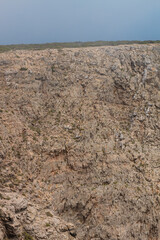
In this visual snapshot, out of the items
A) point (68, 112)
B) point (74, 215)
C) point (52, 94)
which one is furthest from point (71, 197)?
point (52, 94)

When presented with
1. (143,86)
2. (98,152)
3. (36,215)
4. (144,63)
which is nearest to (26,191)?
(36,215)

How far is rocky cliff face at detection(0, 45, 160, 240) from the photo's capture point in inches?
870

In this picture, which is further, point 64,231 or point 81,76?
point 81,76

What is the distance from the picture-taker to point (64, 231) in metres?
19.9

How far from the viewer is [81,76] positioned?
1288 inches

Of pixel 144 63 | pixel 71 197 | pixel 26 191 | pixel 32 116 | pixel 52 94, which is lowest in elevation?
pixel 71 197

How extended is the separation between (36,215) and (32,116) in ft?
41.1

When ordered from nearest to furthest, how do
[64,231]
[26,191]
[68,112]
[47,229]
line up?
[47,229] → [64,231] → [26,191] → [68,112]

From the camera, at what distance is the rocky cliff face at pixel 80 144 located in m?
22.1

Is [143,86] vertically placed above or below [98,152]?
above

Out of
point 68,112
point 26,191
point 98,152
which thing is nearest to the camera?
point 26,191

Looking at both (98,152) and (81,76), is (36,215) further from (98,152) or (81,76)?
(81,76)

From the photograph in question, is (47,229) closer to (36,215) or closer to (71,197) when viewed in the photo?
(36,215)

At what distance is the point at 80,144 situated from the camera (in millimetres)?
26969
